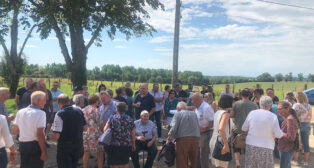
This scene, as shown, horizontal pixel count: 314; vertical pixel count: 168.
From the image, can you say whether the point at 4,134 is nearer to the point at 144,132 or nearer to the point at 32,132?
the point at 32,132

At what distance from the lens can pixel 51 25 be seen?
9.63 meters

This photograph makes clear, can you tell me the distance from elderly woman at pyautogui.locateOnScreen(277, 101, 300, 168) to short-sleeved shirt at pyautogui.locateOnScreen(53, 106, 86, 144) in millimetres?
3784

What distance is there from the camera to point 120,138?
3.77m

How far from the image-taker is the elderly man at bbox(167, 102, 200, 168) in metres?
3.85

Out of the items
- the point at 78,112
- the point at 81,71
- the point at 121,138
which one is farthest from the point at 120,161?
the point at 81,71

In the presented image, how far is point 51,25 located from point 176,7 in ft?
18.8

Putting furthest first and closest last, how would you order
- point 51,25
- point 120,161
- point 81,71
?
point 81,71 < point 51,25 < point 120,161

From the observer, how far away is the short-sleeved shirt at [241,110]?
15.0 ft

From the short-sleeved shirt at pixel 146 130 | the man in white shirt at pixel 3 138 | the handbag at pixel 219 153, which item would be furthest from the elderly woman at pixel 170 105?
the man in white shirt at pixel 3 138

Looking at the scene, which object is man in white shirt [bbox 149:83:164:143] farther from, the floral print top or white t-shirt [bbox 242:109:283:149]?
the floral print top

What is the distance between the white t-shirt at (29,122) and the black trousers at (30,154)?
0.28 feet

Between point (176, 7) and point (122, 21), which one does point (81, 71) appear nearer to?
point (122, 21)

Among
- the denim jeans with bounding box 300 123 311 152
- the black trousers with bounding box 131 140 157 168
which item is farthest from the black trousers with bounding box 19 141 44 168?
the denim jeans with bounding box 300 123 311 152

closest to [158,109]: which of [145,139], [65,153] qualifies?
[145,139]
